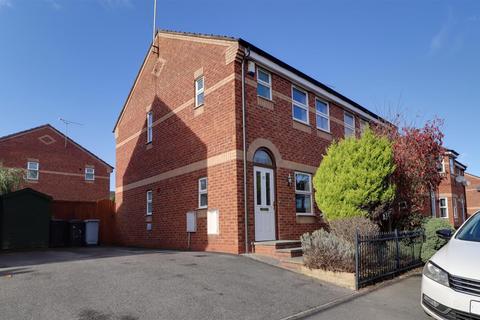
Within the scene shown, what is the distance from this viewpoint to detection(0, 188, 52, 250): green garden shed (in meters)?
15.0

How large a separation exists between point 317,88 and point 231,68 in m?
4.88

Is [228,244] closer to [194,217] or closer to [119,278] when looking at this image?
[194,217]

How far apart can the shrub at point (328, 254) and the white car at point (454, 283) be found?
3.31 m

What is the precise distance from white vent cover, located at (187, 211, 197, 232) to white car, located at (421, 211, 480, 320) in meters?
9.04

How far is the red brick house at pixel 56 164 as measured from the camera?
88.9 feet

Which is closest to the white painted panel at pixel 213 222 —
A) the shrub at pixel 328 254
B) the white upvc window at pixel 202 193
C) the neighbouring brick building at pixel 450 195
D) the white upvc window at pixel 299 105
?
the white upvc window at pixel 202 193

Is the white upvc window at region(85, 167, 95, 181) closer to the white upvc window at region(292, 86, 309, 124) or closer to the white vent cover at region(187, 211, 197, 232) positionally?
the white vent cover at region(187, 211, 197, 232)

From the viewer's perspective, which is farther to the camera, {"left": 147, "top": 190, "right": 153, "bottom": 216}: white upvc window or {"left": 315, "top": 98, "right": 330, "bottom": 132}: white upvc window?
{"left": 147, "top": 190, "right": 153, "bottom": 216}: white upvc window

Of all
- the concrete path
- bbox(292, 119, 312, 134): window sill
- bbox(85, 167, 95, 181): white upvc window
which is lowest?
the concrete path

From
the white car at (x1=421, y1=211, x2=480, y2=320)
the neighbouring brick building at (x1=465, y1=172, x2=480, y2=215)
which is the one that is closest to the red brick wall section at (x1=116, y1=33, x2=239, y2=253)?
the white car at (x1=421, y1=211, x2=480, y2=320)

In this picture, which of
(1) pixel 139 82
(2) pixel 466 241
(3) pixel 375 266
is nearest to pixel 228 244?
(3) pixel 375 266

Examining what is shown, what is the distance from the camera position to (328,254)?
8.42 m

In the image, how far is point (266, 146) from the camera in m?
12.6

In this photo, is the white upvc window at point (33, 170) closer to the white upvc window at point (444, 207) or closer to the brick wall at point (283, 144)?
the brick wall at point (283, 144)
